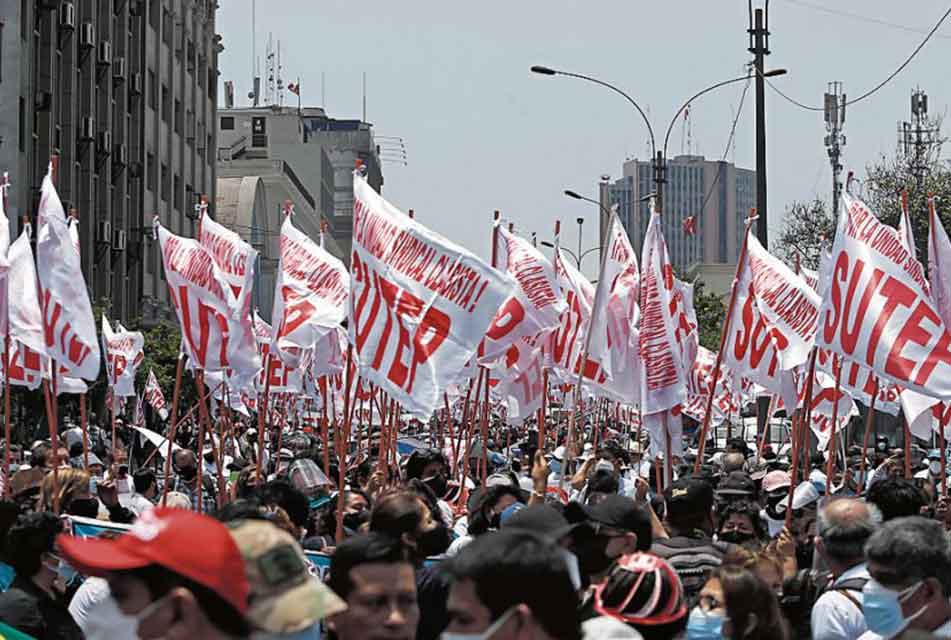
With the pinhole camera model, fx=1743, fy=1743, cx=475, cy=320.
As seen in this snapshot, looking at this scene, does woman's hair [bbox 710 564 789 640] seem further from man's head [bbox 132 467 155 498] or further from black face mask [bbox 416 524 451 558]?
man's head [bbox 132 467 155 498]

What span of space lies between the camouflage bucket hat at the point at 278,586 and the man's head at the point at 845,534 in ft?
10.5

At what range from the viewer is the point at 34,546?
21.2 ft

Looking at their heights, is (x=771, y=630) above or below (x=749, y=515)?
above

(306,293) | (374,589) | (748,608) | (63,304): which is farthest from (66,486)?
(306,293)

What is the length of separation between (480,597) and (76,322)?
10201 mm

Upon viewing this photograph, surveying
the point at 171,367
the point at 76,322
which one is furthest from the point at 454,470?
the point at 171,367

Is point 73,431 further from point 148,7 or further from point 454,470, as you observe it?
point 148,7

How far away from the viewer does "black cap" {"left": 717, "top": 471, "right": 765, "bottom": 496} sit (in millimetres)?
10430

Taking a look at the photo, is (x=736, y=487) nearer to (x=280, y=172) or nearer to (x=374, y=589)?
(x=374, y=589)

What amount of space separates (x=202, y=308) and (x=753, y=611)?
10.2 metres

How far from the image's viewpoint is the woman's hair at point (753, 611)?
479cm

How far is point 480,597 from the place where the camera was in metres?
3.84

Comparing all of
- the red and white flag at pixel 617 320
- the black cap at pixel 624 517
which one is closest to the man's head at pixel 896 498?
the black cap at pixel 624 517

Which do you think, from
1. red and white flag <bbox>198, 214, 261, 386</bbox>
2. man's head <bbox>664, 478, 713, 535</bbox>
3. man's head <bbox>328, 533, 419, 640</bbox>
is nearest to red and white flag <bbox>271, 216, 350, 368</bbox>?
red and white flag <bbox>198, 214, 261, 386</bbox>
